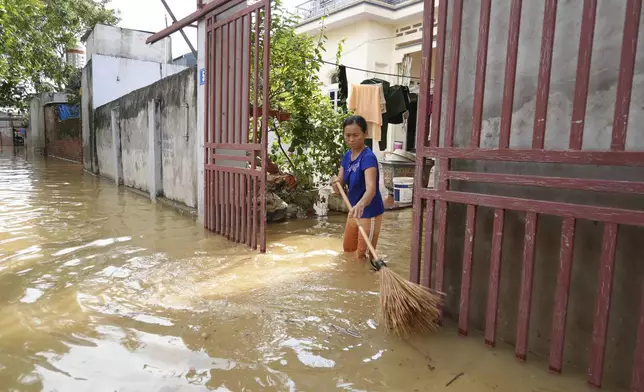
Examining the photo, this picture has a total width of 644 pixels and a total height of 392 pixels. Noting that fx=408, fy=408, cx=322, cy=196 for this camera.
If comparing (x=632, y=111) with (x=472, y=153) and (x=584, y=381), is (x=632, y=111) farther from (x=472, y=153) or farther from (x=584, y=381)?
(x=584, y=381)

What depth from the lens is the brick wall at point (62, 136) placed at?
19.9m

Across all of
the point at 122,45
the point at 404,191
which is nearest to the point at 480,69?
the point at 404,191

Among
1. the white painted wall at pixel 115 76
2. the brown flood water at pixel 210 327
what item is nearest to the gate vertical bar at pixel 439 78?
the brown flood water at pixel 210 327

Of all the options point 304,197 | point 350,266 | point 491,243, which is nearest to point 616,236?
point 491,243

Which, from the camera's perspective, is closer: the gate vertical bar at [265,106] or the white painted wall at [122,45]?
the gate vertical bar at [265,106]

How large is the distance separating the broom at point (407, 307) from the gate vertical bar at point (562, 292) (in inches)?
27.6

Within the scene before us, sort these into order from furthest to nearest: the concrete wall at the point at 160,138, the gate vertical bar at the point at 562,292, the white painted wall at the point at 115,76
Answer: the white painted wall at the point at 115,76, the concrete wall at the point at 160,138, the gate vertical bar at the point at 562,292

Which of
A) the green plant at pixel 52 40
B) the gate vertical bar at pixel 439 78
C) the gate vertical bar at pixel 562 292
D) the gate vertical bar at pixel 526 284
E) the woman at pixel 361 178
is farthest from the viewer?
the green plant at pixel 52 40

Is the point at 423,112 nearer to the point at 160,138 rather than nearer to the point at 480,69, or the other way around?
the point at 480,69

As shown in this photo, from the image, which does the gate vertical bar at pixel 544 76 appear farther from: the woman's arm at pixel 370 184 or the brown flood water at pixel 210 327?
the woman's arm at pixel 370 184

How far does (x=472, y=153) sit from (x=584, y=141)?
0.57 meters

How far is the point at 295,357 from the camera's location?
2371mm

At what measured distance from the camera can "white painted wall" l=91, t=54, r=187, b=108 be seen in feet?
47.4

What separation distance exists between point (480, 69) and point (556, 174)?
738 mm
